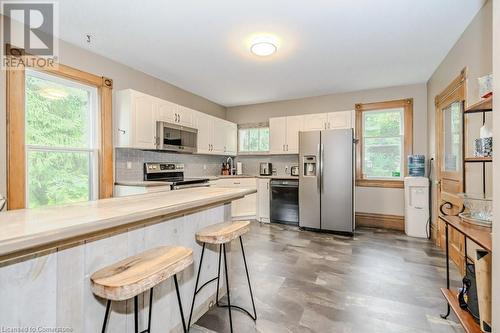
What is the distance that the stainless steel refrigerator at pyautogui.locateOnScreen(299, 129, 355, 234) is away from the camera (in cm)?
412

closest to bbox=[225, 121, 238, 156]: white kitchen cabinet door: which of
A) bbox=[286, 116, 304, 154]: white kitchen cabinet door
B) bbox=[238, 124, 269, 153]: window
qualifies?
bbox=[238, 124, 269, 153]: window

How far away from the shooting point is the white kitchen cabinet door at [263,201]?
16.4 ft

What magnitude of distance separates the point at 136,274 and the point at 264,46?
264cm

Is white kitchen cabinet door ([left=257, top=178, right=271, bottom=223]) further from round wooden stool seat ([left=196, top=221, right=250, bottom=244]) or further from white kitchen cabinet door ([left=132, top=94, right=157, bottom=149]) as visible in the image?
round wooden stool seat ([left=196, top=221, right=250, bottom=244])

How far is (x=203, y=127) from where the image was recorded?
468 cm

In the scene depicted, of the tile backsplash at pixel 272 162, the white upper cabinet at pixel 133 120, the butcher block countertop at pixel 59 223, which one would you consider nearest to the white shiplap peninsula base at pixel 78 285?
the butcher block countertop at pixel 59 223

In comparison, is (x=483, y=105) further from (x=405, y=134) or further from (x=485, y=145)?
(x=405, y=134)

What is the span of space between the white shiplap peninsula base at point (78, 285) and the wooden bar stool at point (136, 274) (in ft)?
0.45

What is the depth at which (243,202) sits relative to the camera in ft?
16.7

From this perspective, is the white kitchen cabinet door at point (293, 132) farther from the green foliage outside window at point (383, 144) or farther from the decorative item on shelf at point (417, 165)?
the decorative item on shelf at point (417, 165)

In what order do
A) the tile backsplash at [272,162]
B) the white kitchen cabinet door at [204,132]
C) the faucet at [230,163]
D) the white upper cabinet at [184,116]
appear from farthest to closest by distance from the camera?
the faucet at [230,163] → the tile backsplash at [272,162] → the white kitchen cabinet door at [204,132] → the white upper cabinet at [184,116]

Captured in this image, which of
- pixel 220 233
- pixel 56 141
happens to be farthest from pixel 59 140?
pixel 220 233

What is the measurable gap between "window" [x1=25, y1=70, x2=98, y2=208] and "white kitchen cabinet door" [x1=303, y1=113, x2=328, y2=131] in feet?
11.6

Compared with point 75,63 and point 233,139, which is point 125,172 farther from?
point 233,139
